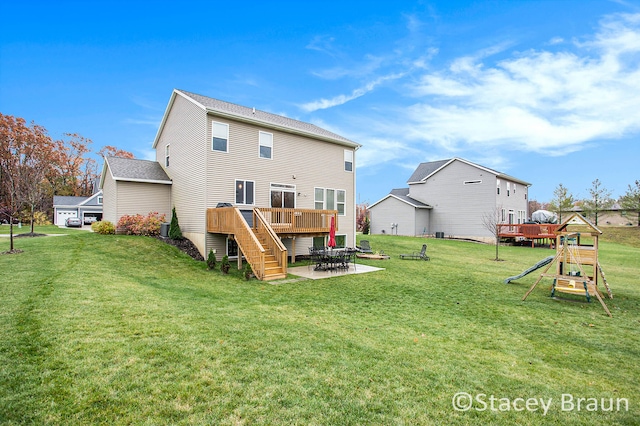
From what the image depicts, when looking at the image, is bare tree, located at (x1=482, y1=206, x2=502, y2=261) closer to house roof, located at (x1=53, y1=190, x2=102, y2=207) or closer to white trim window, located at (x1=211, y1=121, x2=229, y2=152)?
white trim window, located at (x1=211, y1=121, x2=229, y2=152)

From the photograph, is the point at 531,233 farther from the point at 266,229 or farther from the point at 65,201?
the point at 65,201

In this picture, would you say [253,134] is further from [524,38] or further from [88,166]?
[88,166]

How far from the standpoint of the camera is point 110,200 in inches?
685

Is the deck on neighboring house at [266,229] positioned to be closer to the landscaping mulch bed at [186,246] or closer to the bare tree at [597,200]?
the landscaping mulch bed at [186,246]

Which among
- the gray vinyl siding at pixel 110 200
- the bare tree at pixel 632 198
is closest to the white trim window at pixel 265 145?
the gray vinyl siding at pixel 110 200

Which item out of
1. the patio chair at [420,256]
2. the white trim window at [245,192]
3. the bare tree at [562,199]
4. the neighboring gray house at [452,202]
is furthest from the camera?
the bare tree at [562,199]

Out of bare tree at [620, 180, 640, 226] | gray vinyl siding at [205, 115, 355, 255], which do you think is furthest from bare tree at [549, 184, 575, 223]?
gray vinyl siding at [205, 115, 355, 255]

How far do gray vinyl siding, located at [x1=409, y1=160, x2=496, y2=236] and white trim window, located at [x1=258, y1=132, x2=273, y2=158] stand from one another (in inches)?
839

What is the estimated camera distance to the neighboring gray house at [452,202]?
28.3 metres

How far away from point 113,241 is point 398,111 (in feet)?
86.8

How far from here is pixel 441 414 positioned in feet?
10.9

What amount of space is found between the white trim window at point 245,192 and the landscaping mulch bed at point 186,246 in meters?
3.07

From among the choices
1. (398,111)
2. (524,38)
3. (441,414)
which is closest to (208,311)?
(441,414)

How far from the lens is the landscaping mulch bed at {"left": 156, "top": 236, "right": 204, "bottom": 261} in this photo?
46.5 ft
